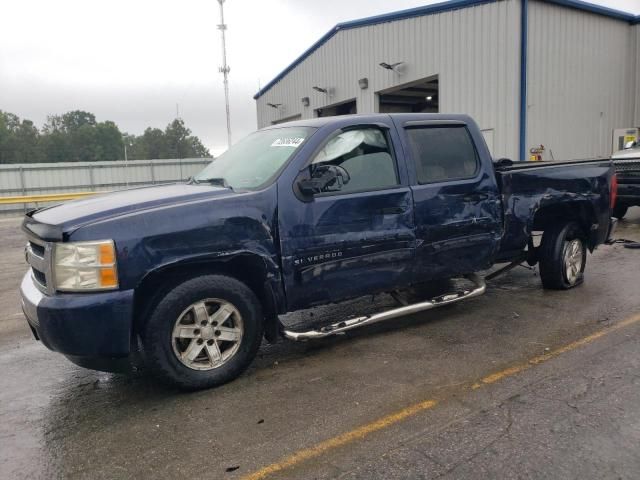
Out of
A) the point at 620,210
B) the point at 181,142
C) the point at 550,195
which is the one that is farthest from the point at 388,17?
the point at 181,142

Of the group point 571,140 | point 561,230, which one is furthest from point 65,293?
point 571,140

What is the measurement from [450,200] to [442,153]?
0.46 meters

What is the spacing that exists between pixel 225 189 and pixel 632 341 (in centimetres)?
352

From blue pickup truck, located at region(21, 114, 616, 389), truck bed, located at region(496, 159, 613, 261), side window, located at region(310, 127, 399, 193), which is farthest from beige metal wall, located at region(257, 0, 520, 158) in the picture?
side window, located at region(310, 127, 399, 193)

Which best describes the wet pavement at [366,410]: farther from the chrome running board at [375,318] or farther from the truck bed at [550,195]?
the truck bed at [550,195]

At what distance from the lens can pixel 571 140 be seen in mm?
16047

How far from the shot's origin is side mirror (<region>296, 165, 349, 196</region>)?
3.91 meters

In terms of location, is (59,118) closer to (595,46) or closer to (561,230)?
(595,46)

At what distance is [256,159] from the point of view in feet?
14.5

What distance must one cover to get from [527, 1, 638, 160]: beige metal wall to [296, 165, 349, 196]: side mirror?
12.3 m

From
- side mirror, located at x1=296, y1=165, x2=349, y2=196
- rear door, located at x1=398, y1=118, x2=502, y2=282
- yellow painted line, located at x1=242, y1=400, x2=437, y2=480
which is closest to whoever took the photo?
yellow painted line, located at x1=242, y1=400, x2=437, y2=480

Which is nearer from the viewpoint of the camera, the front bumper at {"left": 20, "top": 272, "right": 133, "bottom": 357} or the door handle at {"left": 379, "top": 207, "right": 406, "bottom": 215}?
the front bumper at {"left": 20, "top": 272, "right": 133, "bottom": 357}

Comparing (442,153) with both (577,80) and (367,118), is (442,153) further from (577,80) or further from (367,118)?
(577,80)

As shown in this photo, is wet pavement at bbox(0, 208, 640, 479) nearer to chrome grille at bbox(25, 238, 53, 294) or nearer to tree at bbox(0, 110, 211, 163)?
chrome grille at bbox(25, 238, 53, 294)
